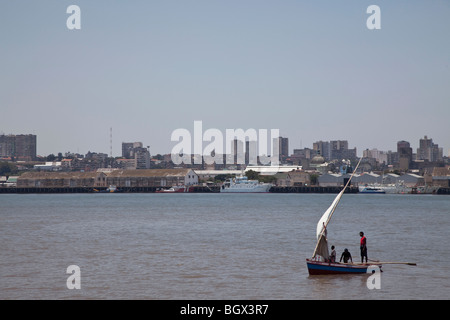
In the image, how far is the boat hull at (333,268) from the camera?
103ft

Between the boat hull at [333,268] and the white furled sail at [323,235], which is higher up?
the white furled sail at [323,235]

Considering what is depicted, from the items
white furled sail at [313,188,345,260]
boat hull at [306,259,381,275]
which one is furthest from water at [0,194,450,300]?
white furled sail at [313,188,345,260]

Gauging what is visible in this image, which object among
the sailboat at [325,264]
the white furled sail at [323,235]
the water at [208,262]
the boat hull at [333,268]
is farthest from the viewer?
the boat hull at [333,268]

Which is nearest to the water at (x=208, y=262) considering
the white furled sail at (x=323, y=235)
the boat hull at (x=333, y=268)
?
the boat hull at (x=333, y=268)

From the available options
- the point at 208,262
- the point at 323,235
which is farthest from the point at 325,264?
the point at 208,262

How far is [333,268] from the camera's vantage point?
31.4m

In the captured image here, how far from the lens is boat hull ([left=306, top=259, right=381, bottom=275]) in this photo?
31.3m

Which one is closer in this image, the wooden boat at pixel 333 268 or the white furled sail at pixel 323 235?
the white furled sail at pixel 323 235

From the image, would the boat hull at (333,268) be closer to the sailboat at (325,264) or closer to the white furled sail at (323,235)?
the sailboat at (325,264)

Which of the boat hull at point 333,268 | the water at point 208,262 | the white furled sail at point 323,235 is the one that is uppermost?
the white furled sail at point 323,235

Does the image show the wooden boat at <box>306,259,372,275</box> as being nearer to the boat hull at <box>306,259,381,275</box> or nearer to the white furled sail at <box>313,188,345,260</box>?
the boat hull at <box>306,259,381,275</box>

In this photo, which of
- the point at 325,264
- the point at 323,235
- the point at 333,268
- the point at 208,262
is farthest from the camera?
the point at 208,262

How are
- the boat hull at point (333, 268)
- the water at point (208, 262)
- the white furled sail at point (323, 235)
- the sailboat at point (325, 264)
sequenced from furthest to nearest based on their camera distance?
the boat hull at point (333, 268)
the sailboat at point (325, 264)
the white furled sail at point (323, 235)
the water at point (208, 262)

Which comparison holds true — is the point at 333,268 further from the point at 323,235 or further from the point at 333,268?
the point at 323,235
